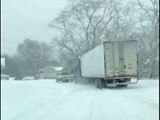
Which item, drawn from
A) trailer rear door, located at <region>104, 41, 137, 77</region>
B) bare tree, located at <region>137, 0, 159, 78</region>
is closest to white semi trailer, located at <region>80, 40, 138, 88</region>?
trailer rear door, located at <region>104, 41, 137, 77</region>

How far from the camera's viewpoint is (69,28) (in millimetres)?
71438

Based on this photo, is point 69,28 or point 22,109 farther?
point 69,28

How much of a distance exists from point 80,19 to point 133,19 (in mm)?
7946

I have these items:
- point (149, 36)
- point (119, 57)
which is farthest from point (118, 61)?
point (149, 36)

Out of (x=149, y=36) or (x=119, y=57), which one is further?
(x=149, y=36)

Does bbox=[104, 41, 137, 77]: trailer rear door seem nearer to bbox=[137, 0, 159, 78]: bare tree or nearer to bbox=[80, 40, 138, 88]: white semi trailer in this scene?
bbox=[80, 40, 138, 88]: white semi trailer

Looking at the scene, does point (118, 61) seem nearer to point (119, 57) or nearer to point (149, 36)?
point (119, 57)

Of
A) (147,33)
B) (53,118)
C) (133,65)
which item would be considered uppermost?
(147,33)

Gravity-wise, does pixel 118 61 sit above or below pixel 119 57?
below

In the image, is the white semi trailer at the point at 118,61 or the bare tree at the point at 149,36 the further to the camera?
the bare tree at the point at 149,36

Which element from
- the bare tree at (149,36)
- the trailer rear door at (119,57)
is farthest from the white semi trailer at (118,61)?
the bare tree at (149,36)

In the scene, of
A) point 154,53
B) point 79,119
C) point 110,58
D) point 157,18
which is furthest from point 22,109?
point 154,53

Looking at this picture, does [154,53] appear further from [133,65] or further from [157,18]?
[133,65]

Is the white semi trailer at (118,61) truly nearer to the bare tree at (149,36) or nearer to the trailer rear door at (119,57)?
the trailer rear door at (119,57)
